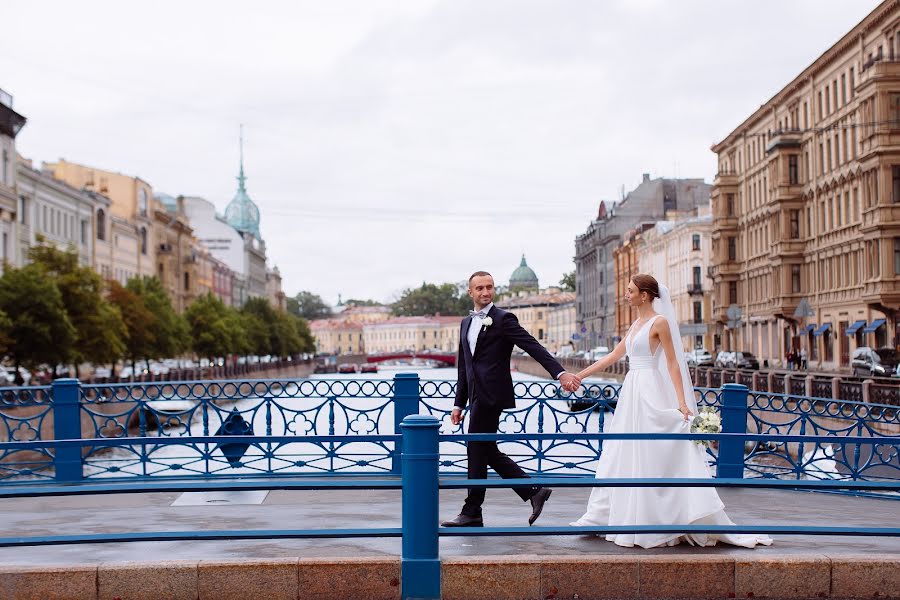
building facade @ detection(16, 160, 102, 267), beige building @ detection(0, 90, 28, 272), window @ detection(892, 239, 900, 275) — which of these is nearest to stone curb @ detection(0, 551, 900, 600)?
window @ detection(892, 239, 900, 275)

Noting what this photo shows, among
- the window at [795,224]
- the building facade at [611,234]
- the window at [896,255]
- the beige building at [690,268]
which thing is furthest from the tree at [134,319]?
the building facade at [611,234]

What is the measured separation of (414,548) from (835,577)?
247 centimetres

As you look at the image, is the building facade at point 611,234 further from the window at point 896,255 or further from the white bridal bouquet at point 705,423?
the white bridal bouquet at point 705,423

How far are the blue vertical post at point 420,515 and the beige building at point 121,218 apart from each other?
73970 mm

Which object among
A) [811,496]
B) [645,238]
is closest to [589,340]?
[645,238]

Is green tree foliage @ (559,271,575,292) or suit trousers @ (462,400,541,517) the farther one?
green tree foliage @ (559,271,575,292)

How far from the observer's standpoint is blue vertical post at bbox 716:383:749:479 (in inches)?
477

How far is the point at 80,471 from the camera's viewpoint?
13430mm

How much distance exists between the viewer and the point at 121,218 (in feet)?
282

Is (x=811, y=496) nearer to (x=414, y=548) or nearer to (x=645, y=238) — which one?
(x=414, y=548)

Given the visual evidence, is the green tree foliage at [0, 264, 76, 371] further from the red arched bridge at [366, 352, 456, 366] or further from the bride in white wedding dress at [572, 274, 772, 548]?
the red arched bridge at [366, 352, 456, 366]

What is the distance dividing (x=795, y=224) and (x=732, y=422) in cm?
5491

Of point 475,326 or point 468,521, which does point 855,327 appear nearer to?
point 475,326

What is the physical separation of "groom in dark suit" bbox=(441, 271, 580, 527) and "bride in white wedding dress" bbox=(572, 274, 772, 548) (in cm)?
51
